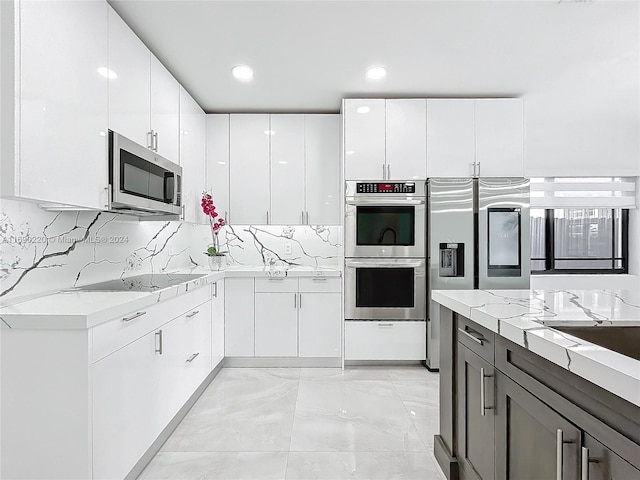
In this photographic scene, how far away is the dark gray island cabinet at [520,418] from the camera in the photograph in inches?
35.6

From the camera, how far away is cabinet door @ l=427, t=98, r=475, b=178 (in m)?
3.72

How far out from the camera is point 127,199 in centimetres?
231

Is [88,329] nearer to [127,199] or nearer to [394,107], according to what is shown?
[127,199]

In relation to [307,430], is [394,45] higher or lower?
higher

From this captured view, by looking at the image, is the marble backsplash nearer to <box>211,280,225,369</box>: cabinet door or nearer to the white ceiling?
<box>211,280,225,369</box>: cabinet door

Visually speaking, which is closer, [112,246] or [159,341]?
[159,341]

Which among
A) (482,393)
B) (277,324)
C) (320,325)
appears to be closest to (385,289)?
(320,325)

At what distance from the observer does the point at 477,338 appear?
1.67 meters

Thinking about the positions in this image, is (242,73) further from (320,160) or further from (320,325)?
(320,325)

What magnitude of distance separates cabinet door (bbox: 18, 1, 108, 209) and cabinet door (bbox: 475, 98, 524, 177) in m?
3.00

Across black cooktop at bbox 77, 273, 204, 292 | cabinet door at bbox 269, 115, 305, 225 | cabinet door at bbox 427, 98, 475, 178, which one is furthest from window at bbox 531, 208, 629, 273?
Result: black cooktop at bbox 77, 273, 204, 292

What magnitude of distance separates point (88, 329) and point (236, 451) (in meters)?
1.20

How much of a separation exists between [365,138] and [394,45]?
1.05 meters

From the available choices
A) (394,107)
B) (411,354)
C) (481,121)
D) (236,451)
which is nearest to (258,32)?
(394,107)
